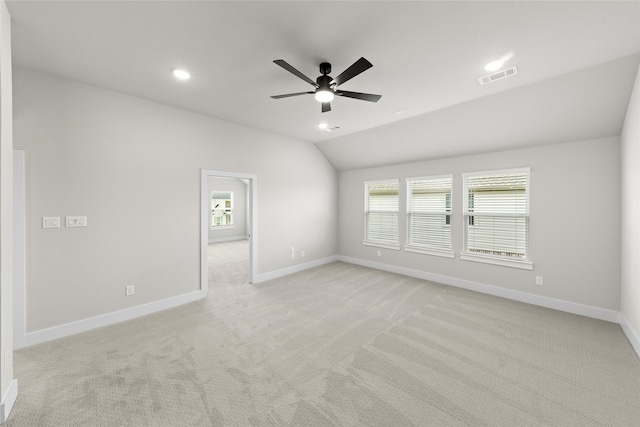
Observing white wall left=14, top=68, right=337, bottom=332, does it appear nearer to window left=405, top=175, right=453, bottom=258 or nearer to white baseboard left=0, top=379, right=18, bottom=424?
white baseboard left=0, top=379, right=18, bottom=424

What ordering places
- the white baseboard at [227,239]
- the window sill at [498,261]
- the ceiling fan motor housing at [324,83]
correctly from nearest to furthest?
the ceiling fan motor housing at [324,83]
the window sill at [498,261]
the white baseboard at [227,239]

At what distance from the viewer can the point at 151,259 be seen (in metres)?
3.45

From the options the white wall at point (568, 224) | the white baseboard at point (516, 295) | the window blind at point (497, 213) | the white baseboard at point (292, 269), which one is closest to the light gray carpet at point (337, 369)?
the white baseboard at point (516, 295)

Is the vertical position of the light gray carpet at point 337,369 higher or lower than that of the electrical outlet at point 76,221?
lower

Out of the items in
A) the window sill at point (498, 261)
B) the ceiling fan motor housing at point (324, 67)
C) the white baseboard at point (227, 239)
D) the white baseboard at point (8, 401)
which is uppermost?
the ceiling fan motor housing at point (324, 67)

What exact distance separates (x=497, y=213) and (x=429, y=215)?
1.16 metres

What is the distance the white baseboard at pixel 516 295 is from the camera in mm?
3267

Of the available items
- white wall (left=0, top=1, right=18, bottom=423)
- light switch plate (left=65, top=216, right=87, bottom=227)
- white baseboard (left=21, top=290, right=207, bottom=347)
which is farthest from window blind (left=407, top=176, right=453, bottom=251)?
white wall (left=0, top=1, right=18, bottom=423)

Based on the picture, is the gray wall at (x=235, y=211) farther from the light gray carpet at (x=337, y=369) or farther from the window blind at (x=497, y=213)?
the window blind at (x=497, y=213)

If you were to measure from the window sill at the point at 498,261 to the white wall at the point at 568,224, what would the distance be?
67 mm

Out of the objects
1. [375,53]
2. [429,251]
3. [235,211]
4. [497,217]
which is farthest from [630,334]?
[235,211]

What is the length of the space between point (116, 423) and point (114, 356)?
98cm

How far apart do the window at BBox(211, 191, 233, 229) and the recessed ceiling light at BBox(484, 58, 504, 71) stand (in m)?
9.16

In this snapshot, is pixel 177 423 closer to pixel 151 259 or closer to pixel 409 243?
pixel 151 259
